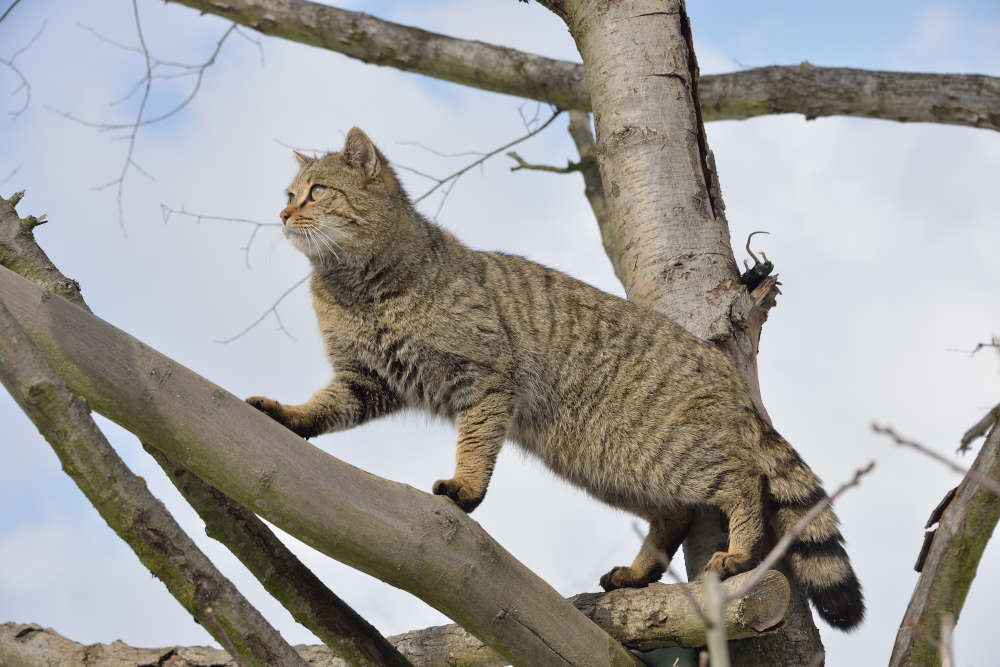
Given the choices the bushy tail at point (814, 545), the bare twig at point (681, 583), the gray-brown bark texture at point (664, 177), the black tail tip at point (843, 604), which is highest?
the gray-brown bark texture at point (664, 177)

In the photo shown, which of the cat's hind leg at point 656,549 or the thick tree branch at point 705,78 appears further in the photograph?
the thick tree branch at point 705,78

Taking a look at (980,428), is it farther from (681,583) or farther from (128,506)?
(128,506)

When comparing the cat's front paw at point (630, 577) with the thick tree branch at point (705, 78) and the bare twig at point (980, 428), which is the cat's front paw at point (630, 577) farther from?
the thick tree branch at point (705, 78)

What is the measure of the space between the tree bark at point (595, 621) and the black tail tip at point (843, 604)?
371 millimetres

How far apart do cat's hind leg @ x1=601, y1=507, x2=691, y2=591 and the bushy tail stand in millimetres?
403

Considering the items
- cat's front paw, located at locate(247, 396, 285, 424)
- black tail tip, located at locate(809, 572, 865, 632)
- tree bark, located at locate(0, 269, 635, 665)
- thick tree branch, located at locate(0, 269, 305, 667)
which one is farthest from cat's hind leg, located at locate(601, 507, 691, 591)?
thick tree branch, located at locate(0, 269, 305, 667)

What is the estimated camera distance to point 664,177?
448 cm

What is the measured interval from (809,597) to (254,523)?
2.05 meters

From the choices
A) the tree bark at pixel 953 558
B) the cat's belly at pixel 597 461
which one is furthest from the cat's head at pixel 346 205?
the tree bark at pixel 953 558

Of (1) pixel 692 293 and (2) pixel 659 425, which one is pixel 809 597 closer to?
(2) pixel 659 425

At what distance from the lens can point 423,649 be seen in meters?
3.49

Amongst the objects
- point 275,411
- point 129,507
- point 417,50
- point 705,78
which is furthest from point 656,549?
point 417,50

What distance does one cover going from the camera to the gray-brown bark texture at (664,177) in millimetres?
4188

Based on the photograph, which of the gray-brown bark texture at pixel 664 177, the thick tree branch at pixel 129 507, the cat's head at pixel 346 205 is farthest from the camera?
the gray-brown bark texture at pixel 664 177
